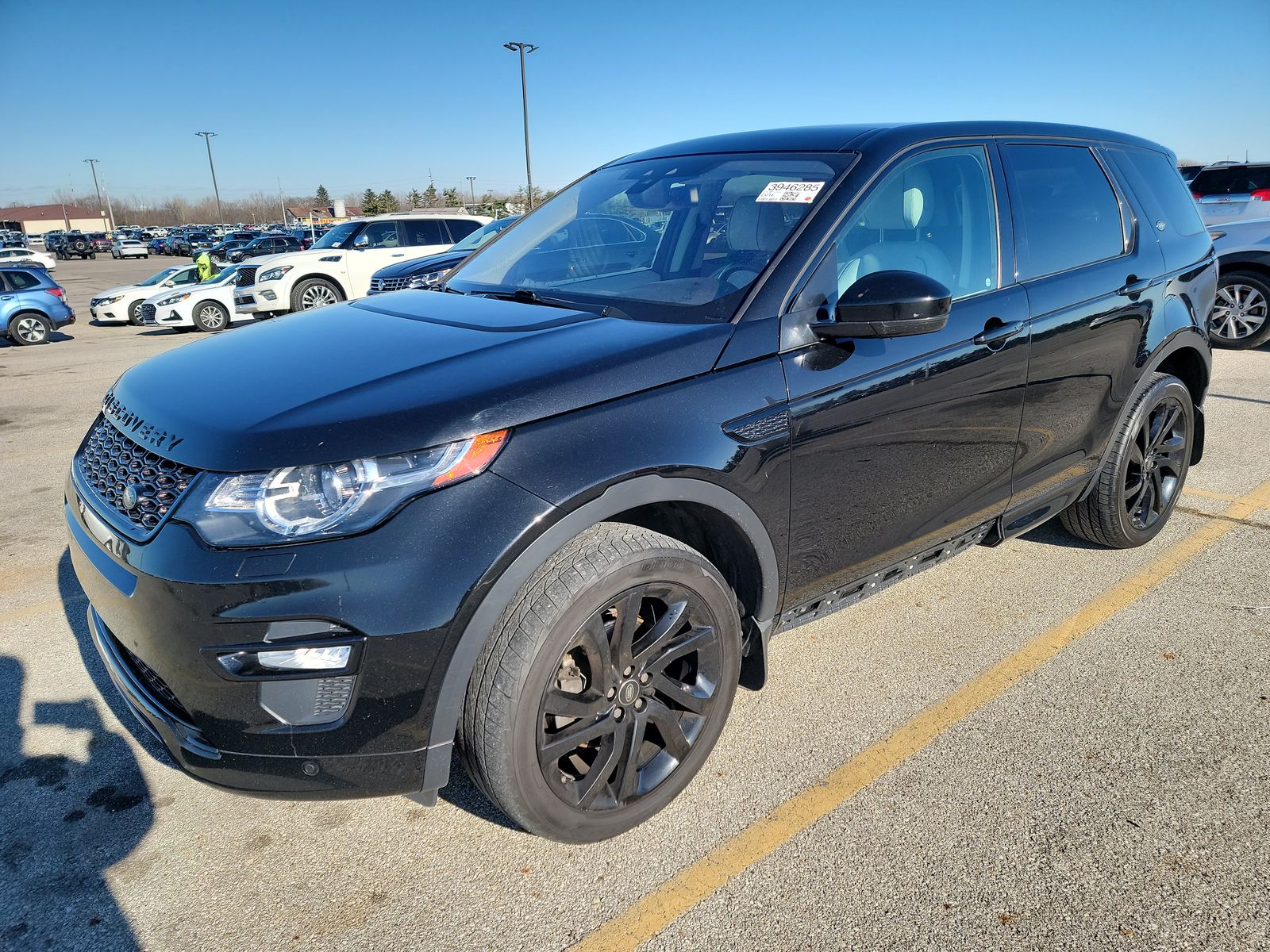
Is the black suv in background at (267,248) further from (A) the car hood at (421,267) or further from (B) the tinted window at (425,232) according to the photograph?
(A) the car hood at (421,267)

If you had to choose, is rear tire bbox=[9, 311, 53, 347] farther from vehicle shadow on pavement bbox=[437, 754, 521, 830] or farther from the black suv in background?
vehicle shadow on pavement bbox=[437, 754, 521, 830]

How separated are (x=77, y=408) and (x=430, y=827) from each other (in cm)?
773

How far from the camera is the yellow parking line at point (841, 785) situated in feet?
6.91

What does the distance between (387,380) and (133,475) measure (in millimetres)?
686

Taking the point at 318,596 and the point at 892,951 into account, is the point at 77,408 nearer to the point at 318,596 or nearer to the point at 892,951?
the point at 318,596

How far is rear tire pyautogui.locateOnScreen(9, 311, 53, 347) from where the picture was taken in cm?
1562

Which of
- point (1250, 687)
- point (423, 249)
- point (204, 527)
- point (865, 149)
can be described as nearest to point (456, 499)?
point (204, 527)

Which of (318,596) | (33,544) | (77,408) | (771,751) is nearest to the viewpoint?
(318,596)

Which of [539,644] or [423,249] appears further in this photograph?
[423,249]

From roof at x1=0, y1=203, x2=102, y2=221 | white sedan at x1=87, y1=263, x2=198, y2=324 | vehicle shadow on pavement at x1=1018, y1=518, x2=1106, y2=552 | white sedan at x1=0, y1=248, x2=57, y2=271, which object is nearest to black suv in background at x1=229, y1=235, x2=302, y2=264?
white sedan at x1=0, y1=248, x2=57, y2=271

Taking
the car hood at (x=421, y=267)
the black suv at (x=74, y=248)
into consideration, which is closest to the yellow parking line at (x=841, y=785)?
the car hood at (x=421, y=267)

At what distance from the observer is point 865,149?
280 centimetres

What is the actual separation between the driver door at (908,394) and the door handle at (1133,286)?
77cm

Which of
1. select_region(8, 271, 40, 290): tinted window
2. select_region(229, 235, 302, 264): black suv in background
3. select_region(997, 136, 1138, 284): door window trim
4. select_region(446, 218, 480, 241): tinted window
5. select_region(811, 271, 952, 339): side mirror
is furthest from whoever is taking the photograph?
select_region(229, 235, 302, 264): black suv in background
